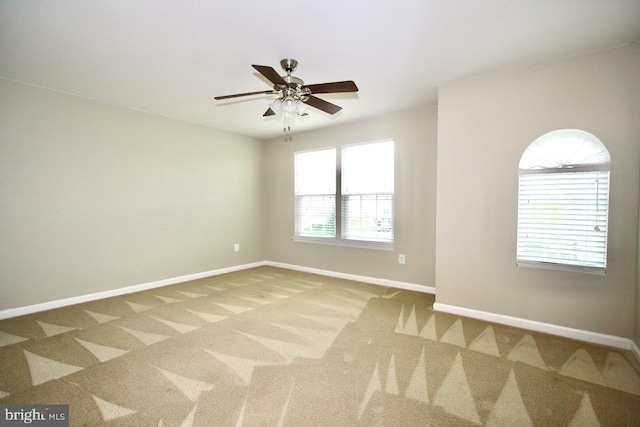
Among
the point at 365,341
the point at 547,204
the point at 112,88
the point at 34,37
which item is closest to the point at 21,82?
the point at 112,88

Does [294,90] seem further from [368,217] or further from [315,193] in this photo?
[315,193]

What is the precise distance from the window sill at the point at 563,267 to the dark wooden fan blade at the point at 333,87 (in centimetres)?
240

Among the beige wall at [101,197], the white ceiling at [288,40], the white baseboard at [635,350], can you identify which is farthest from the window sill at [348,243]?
the white baseboard at [635,350]

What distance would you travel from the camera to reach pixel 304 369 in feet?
6.78

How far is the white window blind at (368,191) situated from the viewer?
13.8 feet

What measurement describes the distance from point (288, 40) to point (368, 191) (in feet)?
8.44

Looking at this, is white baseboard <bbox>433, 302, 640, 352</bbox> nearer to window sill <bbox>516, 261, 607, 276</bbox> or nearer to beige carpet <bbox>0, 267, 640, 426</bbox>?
beige carpet <bbox>0, 267, 640, 426</bbox>

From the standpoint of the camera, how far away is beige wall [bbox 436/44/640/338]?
2342 mm

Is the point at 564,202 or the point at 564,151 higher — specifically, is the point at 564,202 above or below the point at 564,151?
below

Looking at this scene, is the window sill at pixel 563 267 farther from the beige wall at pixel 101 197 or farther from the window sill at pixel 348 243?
the beige wall at pixel 101 197

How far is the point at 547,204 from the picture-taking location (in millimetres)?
2648

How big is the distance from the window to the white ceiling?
129cm

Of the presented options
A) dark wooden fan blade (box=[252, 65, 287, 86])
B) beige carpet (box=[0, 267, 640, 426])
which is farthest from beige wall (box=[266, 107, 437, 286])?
dark wooden fan blade (box=[252, 65, 287, 86])

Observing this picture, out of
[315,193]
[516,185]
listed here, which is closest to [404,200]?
[516,185]
